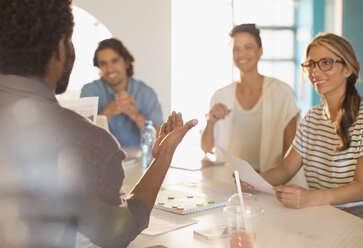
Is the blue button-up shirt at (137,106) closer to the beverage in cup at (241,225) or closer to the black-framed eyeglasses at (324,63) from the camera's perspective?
the black-framed eyeglasses at (324,63)

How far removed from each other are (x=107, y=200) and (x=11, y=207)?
18 cm

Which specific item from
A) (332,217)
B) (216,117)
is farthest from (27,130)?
(216,117)

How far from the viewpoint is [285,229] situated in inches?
58.1

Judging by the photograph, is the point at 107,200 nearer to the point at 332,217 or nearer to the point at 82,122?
the point at 82,122

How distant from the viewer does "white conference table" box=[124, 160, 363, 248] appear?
4.45 ft

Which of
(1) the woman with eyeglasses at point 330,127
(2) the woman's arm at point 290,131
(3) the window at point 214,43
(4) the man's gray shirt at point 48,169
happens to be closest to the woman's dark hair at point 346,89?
(1) the woman with eyeglasses at point 330,127

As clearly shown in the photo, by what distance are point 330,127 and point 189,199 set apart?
0.81m

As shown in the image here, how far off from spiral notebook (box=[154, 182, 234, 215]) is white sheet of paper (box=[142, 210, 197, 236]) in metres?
0.06

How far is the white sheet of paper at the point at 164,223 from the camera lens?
58.2 inches

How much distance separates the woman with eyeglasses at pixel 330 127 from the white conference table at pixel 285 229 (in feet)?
1.14

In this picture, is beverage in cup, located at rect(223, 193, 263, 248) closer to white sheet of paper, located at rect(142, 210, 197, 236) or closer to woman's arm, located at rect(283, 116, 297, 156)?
white sheet of paper, located at rect(142, 210, 197, 236)

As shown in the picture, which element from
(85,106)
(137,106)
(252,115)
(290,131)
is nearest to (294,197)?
(85,106)

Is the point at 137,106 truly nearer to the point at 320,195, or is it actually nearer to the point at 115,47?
the point at 115,47

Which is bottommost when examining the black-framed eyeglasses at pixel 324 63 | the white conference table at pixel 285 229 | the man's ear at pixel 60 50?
the white conference table at pixel 285 229
